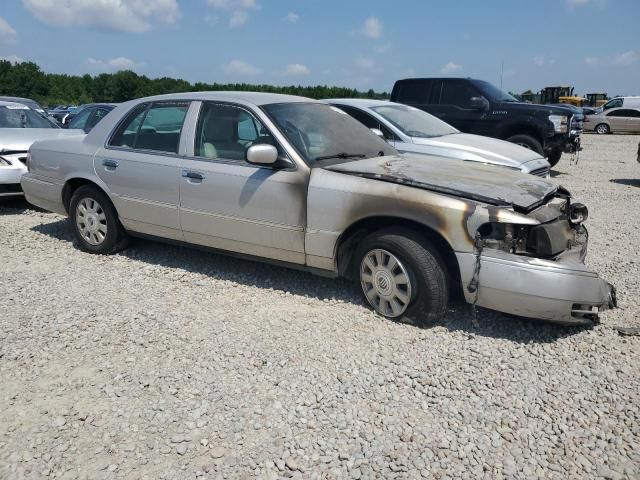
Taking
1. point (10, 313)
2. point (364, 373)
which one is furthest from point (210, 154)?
point (364, 373)

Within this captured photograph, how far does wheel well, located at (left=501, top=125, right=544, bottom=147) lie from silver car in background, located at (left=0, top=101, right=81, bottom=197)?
8323 mm

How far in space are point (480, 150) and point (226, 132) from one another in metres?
4.15

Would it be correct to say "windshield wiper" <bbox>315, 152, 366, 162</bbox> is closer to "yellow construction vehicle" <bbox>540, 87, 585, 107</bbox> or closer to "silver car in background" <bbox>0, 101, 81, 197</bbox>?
"silver car in background" <bbox>0, 101, 81, 197</bbox>

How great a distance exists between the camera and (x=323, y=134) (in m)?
4.88

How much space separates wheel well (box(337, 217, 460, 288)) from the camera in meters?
4.00

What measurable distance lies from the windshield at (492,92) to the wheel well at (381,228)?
8.33m

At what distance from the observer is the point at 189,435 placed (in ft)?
9.43

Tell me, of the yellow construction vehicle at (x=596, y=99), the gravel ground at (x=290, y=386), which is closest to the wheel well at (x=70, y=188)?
the gravel ground at (x=290, y=386)

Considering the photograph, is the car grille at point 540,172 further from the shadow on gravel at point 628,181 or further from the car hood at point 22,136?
the car hood at point 22,136

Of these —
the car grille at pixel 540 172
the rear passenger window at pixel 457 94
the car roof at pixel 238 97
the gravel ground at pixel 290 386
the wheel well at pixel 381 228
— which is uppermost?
the rear passenger window at pixel 457 94

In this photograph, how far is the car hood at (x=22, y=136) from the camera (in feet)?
25.9

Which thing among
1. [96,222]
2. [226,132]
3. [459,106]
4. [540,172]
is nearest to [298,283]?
[226,132]

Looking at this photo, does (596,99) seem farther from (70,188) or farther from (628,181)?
(70,188)

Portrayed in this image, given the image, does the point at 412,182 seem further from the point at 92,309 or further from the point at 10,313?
the point at 10,313
